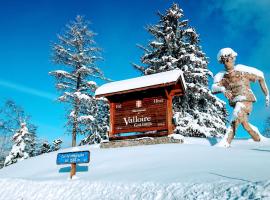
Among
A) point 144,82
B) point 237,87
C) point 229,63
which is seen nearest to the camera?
point 237,87

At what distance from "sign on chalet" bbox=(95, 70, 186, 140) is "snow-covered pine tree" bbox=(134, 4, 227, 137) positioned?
726 centimetres

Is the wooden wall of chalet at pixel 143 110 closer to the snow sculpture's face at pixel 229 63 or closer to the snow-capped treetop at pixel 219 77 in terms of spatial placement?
the snow-capped treetop at pixel 219 77

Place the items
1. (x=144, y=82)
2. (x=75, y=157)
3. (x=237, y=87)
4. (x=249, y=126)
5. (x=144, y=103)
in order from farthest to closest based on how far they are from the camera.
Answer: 1. (x=144, y=103)
2. (x=144, y=82)
3. (x=237, y=87)
4. (x=249, y=126)
5. (x=75, y=157)

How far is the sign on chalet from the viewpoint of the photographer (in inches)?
577

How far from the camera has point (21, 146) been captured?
29.0 m

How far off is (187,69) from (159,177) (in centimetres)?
1651

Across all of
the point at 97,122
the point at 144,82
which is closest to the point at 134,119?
the point at 144,82

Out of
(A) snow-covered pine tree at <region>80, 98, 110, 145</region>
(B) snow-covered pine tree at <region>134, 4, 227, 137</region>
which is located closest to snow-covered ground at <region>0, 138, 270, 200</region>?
(B) snow-covered pine tree at <region>134, 4, 227, 137</region>

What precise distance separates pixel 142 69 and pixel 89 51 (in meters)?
4.66

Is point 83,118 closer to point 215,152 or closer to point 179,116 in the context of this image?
point 179,116

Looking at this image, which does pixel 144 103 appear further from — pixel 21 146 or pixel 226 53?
pixel 21 146

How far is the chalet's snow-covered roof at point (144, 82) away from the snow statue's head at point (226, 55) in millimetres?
3307

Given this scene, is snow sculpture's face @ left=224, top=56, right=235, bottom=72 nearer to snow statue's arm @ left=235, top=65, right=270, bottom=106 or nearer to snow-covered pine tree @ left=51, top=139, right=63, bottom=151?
snow statue's arm @ left=235, top=65, right=270, bottom=106

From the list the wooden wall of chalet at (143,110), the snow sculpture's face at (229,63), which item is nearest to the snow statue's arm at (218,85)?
the snow sculpture's face at (229,63)
